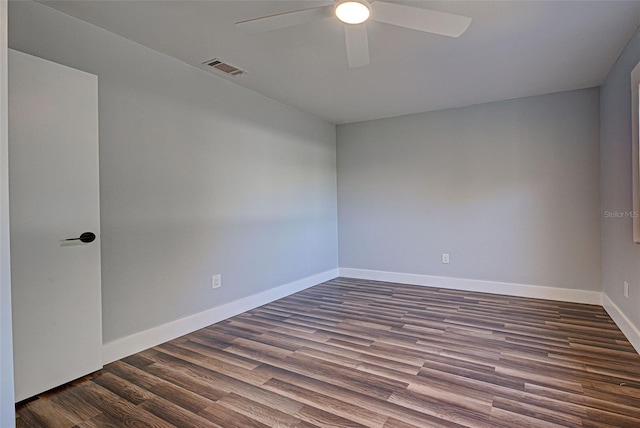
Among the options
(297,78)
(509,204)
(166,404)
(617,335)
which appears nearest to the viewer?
(166,404)

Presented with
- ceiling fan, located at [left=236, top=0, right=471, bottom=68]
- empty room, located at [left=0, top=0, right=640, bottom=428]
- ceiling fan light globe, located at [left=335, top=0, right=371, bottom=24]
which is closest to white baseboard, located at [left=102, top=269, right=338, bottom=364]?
empty room, located at [left=0, top=0, right=640, bottom=428]

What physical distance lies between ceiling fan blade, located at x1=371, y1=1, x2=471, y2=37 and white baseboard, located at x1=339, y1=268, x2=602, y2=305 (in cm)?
321

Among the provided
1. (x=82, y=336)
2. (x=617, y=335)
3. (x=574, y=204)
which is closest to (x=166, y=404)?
(x=82, y=336)

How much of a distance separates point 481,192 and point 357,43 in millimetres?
2885

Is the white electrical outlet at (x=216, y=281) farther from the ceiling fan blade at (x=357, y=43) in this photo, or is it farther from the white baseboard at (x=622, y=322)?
the white baseboard at (x=622, y=322)

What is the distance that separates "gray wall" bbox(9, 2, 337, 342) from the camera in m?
2.45

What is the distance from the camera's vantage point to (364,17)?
187cm

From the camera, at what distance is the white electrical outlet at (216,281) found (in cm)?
327

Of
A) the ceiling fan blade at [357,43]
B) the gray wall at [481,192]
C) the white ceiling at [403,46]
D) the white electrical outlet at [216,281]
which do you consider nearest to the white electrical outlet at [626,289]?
the gray wall at [481,192]

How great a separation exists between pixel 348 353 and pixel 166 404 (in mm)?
1220

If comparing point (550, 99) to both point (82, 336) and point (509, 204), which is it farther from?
point (82, 336)

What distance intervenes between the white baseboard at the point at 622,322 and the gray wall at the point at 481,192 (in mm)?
346

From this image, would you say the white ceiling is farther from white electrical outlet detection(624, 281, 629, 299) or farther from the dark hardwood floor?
the dark hardwood floor

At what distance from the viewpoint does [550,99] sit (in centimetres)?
384
